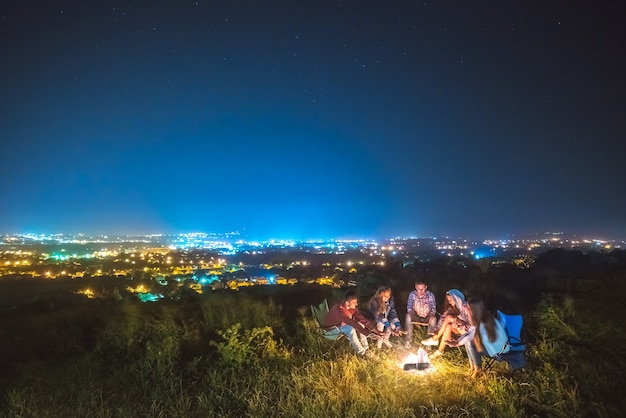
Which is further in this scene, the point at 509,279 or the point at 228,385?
the point at 509,279

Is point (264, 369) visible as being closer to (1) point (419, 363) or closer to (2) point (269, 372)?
(2) point (269, 372)

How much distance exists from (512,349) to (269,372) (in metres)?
3.53

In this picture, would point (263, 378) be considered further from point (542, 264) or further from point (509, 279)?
point (542, 264)

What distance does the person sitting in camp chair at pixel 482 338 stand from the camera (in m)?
5.89

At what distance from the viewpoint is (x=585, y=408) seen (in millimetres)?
4816

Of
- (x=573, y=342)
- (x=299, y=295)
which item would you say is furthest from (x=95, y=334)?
(x=573, y=342)

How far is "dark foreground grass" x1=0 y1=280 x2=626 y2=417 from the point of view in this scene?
4875 mm

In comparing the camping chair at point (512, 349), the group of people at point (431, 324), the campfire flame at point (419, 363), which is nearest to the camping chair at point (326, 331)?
the group of people at point (431, 324)

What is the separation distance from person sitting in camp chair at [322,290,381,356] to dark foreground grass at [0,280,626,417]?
0.95 ft

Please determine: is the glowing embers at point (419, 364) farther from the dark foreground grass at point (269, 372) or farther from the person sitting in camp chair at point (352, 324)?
the person sitting in camp chair at point (352, 324)

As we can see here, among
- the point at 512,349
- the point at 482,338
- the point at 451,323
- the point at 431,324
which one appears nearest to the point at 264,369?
the point at 451,323

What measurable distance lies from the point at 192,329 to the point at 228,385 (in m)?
2.61

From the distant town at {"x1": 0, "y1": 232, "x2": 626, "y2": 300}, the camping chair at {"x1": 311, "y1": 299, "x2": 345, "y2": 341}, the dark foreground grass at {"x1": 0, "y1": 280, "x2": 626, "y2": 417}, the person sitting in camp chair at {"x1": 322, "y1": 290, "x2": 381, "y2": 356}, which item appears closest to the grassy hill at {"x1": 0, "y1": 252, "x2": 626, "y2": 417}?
the dark foreground grass at {"x1": 0, "y1": 280, "x2": 626, "y2": 417}

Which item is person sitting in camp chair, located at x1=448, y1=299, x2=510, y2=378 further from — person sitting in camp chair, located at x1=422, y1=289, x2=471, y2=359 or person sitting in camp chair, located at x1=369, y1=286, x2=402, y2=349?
person sitting in camp chair, located at x1=369, y1=286, x2=402, y2=349
